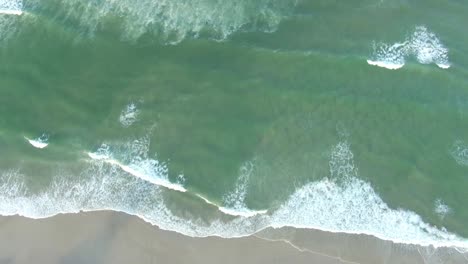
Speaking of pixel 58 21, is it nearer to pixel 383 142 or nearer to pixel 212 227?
pixel 212 227

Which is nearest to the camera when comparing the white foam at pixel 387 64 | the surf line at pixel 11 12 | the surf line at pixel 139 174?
the surf line at pixel 139 174

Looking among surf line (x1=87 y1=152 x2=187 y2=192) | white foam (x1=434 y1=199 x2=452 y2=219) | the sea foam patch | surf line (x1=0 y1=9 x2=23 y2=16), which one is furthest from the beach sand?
surf line (x1=0 y1=9 x2=23 y2=16)

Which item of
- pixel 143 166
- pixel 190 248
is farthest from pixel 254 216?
pixel 143 166

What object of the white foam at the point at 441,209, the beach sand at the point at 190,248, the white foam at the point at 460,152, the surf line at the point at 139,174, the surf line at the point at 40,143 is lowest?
the beach sand at the point at 190,248

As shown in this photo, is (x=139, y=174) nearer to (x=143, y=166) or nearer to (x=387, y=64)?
(x=143, y=166)

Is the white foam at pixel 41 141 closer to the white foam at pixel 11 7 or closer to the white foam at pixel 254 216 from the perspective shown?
the white foam at pixel 254 216

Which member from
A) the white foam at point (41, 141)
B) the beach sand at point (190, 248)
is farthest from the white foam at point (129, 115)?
the beach sand at point (190, 248)
